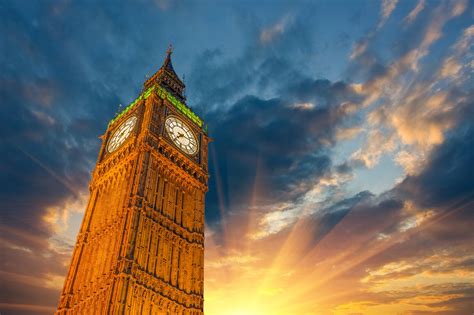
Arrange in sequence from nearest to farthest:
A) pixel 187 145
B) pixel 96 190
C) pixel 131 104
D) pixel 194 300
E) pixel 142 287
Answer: pixel 142 287 < pixel 194 300 < pixel 96 190 < pixel 187 145 < pixel 131 104

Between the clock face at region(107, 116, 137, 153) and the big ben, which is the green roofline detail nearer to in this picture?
the big ben

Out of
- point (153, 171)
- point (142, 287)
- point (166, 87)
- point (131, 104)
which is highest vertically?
point (166, 87)

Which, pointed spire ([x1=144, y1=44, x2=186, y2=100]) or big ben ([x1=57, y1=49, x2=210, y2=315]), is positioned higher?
pointed spire ([x1=144, y1=44, x2=186, y2=100])

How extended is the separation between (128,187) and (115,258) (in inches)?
363

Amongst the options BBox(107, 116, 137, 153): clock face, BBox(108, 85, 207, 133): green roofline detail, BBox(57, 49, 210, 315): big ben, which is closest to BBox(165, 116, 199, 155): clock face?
BBox(57, 49, 210, 315): big ben

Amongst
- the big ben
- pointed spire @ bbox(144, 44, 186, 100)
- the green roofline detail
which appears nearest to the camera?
the big ben

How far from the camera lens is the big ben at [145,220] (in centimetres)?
3916

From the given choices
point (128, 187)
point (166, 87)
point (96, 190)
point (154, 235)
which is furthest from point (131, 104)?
point (154, 235)

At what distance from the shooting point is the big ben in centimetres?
3916

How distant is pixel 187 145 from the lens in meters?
57.1

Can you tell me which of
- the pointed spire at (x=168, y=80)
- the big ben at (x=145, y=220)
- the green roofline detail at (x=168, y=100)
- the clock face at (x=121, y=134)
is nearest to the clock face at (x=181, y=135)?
the big ben at (x=145, y=220)

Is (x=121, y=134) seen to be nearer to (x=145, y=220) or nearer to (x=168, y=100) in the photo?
(x=168, y=100)

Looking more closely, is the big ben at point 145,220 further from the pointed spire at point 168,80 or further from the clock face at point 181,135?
the pointed spire at point 168,80

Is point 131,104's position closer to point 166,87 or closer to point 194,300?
point 166,87
